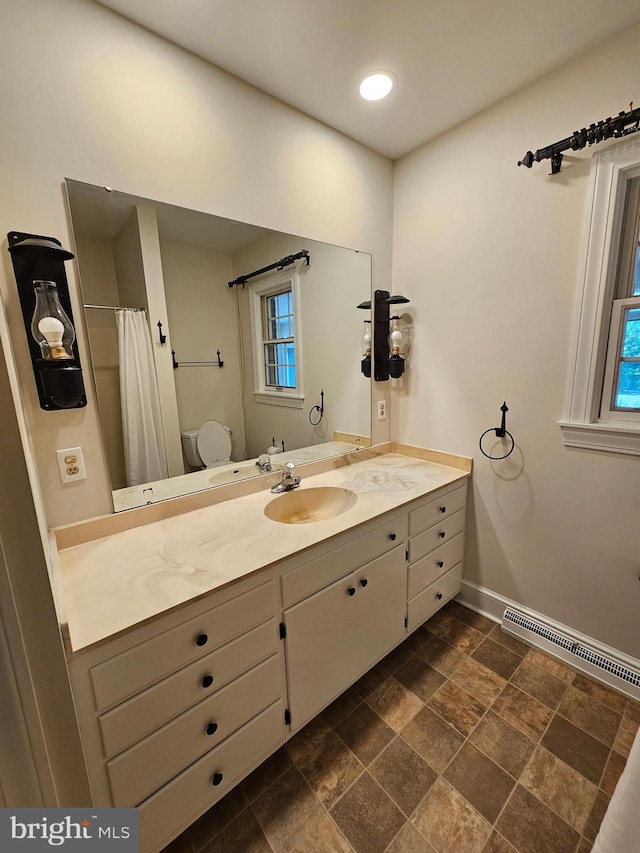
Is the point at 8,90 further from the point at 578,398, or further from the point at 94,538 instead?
the point at 578,398

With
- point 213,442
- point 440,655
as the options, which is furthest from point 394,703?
point 213,442

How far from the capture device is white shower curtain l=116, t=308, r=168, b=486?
1251 mm

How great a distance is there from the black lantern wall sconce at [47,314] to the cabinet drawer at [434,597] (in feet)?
5.51

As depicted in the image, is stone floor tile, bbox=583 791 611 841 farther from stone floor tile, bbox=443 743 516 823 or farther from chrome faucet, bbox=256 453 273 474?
chrome faucet, bbox=256 453 273 474

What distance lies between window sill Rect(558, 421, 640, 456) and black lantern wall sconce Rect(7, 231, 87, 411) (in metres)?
1.94

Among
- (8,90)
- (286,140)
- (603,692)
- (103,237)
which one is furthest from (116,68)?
(603,692)

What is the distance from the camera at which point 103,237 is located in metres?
1.16

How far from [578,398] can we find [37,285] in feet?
6.67

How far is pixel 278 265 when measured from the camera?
5.32ft

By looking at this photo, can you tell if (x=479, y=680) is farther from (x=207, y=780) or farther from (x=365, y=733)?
(x=207, y=780)

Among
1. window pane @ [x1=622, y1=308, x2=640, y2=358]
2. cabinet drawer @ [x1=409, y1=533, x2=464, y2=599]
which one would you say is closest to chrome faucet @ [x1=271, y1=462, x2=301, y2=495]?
cabinet drawer @ [x1=409, y1=533, x2=464, y2=599]

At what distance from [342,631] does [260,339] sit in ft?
4.28

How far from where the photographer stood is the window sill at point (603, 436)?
1.35 metres

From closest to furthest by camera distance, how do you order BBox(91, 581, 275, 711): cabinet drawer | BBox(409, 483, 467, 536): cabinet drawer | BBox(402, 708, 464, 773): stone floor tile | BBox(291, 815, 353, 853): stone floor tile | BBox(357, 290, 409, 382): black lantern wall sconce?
BBox(91, 581, 275, 711): cabinet drawer
BBox(291, 815, 353, 853): stone floor tile
BBox(402, 708, 464, 773): stone floor tile
BBox(409, 483, 467, 536): cabinet drawer
BBox(357, 290, 409, 382): black lantern wall sconce
